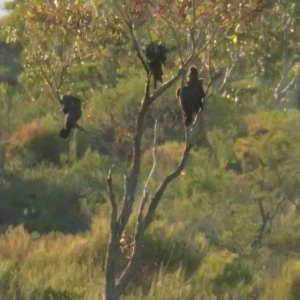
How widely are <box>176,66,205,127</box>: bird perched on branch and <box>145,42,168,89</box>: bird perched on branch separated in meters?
0.23

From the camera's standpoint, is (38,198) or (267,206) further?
(38,198)

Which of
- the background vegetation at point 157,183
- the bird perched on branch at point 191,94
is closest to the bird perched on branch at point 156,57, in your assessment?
the bird perched on branch at point 191,94

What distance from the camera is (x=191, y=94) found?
Result: 23.4 feet

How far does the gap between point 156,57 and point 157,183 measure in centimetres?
909

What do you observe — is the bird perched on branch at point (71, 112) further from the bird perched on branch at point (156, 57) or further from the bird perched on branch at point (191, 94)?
the bird perched on branch at point (191, 94)

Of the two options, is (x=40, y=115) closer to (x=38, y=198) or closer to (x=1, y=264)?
(x=38, y=198)

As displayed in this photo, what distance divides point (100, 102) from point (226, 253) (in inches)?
350

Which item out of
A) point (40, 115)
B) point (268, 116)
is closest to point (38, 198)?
point (268, 116)

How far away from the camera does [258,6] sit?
7.20m

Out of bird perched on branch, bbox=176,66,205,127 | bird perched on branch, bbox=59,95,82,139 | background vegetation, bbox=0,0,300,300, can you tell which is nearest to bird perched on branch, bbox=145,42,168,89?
bird perched on branch, bbox=176,66,205,127

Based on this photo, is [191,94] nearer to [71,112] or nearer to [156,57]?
[156,57]

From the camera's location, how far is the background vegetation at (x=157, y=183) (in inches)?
383

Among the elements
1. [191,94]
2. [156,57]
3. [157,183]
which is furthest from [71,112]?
[157,183]

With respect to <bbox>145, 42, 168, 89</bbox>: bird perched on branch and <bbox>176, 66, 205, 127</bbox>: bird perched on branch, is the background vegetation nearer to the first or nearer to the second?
<bbox>145, 42, 168, 89</bbox>: bird perched on branch
